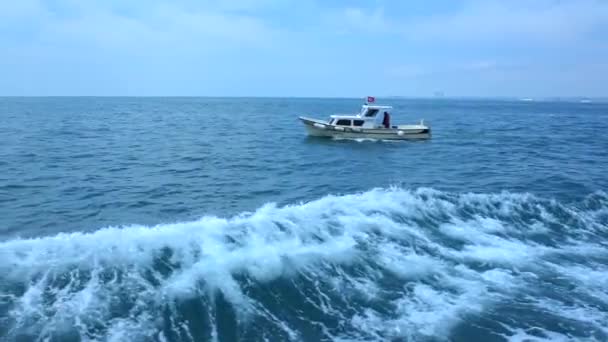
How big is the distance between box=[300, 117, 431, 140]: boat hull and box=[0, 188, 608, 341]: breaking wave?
24222mm

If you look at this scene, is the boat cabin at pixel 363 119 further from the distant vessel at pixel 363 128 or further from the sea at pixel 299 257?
the sea at pixel 299 257

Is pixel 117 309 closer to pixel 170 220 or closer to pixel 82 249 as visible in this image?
pixel 82 249

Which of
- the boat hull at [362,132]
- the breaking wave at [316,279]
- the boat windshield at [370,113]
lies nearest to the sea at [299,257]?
the breaking wave at [316,279]

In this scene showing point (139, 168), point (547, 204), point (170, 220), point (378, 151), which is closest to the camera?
point (170, 220)

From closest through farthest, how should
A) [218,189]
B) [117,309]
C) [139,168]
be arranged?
[117,309]
[218,189]
[139,168]

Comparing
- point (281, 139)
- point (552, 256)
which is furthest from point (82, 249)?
point (281, 139)

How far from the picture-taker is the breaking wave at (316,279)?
26.4 feet

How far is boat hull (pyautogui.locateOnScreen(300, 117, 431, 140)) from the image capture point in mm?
38312

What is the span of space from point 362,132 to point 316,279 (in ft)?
95.9

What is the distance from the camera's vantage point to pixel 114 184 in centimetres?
2008

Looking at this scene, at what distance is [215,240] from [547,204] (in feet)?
37.2

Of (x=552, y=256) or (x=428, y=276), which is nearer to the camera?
(x=428, y=276)

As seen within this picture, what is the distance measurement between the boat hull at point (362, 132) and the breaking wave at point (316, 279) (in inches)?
954

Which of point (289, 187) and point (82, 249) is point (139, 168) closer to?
point (289, 187)
